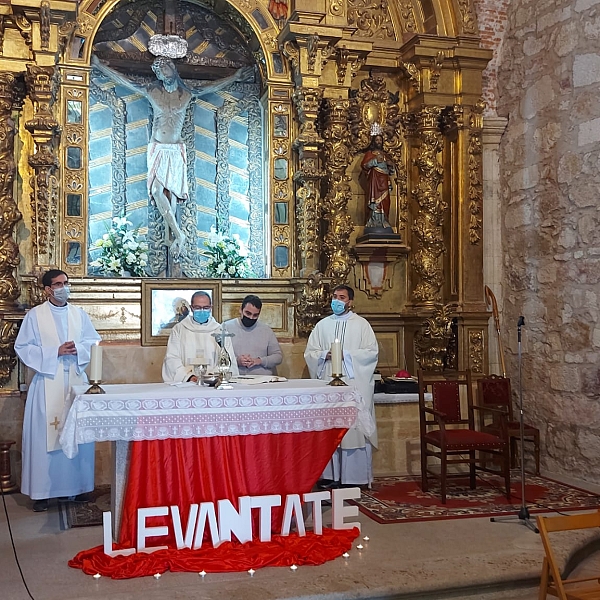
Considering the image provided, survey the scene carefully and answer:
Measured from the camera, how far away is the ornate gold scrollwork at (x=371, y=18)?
941cm

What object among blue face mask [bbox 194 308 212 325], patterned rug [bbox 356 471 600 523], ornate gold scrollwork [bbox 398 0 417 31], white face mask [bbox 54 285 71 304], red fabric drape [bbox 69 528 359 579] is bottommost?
patterned rug [bbox 356 471 600 523]

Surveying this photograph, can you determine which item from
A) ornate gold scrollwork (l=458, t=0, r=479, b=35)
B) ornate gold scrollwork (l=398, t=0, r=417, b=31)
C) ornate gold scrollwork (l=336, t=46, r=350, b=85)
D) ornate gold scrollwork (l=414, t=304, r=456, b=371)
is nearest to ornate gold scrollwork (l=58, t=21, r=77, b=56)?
ornate gold scrollwork (l=336, t=46, r=350, b=85)

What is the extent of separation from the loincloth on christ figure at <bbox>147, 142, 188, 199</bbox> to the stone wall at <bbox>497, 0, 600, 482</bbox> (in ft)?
12.7

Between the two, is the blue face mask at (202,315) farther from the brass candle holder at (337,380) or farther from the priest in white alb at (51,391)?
the brass candle holder at (337,380)

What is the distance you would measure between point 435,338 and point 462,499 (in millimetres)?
2381

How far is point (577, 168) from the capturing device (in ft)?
26.7

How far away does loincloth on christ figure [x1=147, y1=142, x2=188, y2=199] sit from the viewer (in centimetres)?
869

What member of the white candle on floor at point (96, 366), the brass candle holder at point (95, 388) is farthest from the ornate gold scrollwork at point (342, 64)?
the brass candle holder at point (95, 388)

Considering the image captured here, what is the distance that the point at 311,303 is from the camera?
8531mm

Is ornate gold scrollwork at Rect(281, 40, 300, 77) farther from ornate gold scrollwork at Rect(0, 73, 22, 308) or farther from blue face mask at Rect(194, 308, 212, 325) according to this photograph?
blue face mask at Rect(194, 308, 212, 325)

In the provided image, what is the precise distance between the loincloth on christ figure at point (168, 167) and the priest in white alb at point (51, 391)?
2157mm

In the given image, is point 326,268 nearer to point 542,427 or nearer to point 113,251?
point 113,251

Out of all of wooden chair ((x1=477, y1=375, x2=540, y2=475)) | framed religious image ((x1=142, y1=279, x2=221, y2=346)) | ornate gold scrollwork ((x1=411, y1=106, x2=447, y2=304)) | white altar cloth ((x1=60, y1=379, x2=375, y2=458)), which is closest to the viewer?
white altar cloth ((x1=60, y1=379, x2=375, y2=458))

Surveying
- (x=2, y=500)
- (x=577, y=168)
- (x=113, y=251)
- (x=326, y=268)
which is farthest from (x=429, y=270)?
(x=2, y=500)
